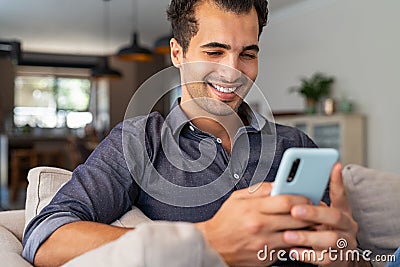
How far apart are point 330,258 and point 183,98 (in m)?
0.64

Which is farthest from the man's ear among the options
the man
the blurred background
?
the blurred background

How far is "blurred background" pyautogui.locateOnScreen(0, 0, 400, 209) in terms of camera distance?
187 inches

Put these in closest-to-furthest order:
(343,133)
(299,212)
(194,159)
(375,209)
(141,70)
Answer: (299,212) < (194,159) < (375,209) < (343,133) < (141,70)

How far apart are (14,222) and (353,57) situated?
14.0ft

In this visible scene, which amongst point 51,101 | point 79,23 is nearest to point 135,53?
point 79,23

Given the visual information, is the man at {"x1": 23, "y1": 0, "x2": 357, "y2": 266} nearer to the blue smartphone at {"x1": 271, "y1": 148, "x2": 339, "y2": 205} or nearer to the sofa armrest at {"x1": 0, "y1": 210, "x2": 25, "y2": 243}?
the blue smartphone at {"x1": 271, "y1": 148, "x2": 339, "y2": 205}

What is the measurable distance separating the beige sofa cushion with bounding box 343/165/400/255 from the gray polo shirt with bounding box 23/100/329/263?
305 mm

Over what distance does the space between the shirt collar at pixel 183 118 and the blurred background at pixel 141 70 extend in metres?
1.88

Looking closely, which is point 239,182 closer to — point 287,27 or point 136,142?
point 136,142

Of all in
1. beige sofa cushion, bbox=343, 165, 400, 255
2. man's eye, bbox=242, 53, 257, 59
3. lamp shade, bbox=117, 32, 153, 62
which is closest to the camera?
man's eye, bbox=242, 53, 257, 59

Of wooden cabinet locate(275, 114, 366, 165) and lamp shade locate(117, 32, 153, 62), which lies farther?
lamp shade locate(117, 32, 153, 62)

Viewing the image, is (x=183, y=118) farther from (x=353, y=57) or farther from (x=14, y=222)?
(x=353, y=57)

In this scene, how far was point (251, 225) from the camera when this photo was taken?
590 millimetres

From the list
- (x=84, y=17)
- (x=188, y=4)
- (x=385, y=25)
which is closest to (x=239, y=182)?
(x=188, y=4)
